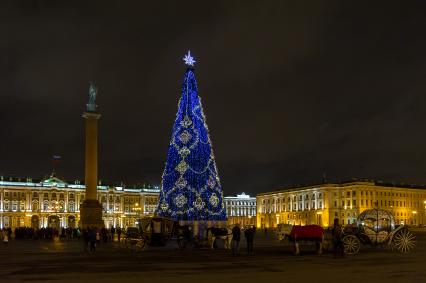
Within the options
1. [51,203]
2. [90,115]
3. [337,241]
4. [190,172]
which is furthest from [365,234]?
[51,203]

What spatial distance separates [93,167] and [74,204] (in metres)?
93.5

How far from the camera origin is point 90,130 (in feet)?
168

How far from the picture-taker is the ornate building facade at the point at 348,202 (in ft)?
426

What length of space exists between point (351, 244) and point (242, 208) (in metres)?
159

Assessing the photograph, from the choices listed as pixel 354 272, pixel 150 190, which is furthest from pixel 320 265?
pixel 150 190

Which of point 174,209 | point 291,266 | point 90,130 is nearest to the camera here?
point 291,266

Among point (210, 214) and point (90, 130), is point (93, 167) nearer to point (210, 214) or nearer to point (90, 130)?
point (90, 130)

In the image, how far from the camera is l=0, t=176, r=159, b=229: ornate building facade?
133875 mm

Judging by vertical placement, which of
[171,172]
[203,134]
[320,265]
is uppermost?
[203,134]

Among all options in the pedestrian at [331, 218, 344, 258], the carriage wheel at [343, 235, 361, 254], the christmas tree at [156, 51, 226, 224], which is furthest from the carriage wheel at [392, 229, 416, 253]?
the christmas tree at [156, 51, 226, 224]

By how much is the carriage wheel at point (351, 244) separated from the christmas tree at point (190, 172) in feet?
41.5

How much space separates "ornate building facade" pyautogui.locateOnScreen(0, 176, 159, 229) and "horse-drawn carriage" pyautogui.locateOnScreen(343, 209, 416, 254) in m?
104

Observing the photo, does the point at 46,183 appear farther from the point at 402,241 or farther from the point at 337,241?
the point at 337,241

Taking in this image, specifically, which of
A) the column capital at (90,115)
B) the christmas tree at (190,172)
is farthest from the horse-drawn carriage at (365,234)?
the column capital at (90,115)
